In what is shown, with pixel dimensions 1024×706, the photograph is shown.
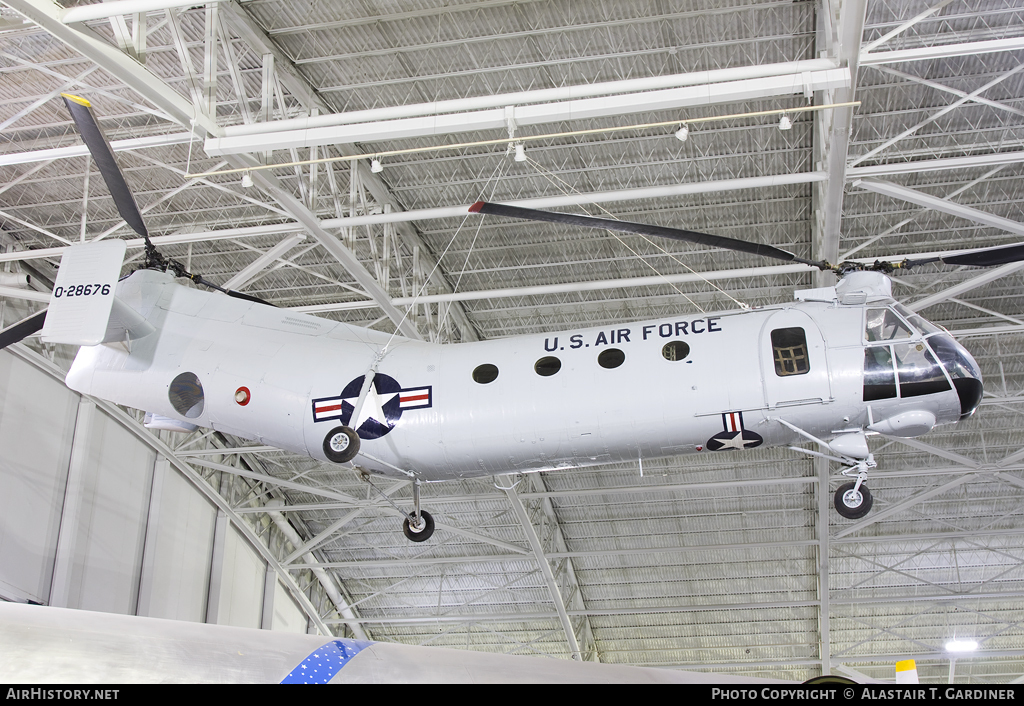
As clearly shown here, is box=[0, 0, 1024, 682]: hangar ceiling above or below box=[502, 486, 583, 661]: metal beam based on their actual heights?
above

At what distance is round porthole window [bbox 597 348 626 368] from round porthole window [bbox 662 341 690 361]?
580 mm

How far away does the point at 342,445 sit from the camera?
1253 cm

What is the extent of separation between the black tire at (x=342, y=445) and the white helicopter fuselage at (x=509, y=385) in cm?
47

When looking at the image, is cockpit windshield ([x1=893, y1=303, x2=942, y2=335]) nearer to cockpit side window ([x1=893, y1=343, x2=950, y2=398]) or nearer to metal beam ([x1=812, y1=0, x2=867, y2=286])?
cockpit side window ([x1=893, y1=343, x2=950, y2=398])

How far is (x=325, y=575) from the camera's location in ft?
111

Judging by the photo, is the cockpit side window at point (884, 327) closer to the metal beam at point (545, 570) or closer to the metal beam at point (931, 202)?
the metal beam at point (931, 202)

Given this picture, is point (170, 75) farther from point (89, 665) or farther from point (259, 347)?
point (89, 665)

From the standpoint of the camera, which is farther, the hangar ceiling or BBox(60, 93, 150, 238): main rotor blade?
the hangar ceiling

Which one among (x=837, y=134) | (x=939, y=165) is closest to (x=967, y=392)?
(x=837, y=134)

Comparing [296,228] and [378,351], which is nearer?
[378,351]

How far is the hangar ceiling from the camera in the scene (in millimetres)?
15523

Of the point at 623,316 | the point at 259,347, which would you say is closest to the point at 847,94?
the point at 259,347

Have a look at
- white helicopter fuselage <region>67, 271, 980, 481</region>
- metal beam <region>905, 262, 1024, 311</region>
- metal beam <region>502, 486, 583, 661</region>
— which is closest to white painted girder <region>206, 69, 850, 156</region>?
white helicopter fuselage <region>67, 271, 980, 481</region>

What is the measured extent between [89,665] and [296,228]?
13.7m
